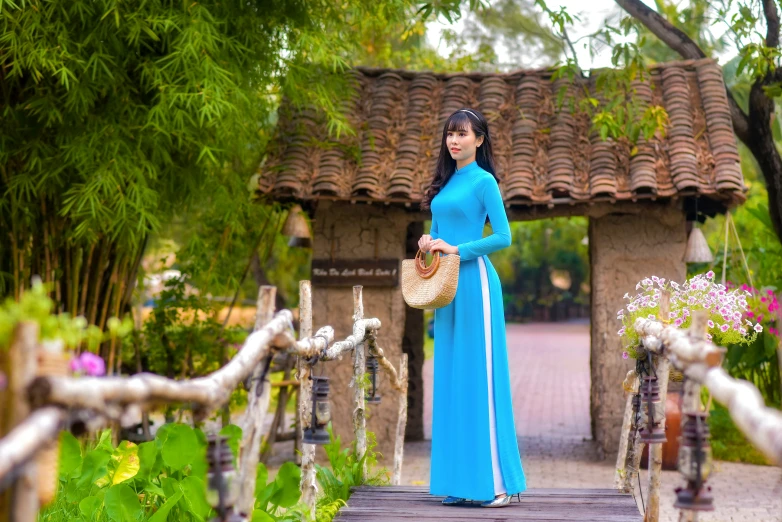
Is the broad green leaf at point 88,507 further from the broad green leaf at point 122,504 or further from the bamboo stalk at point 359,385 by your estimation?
the bamboo stalk at point 359,385

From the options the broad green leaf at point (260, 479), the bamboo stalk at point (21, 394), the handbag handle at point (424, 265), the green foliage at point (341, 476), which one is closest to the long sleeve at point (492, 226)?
the handbag handle at point (424, 265)

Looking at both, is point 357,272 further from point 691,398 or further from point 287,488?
point 691,398

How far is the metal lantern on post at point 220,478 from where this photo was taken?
8.15 feet

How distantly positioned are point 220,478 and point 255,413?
1.63 feet

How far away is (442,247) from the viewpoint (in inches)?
171

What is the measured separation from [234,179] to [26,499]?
633 centimetres

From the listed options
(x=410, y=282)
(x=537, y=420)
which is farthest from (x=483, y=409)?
(x=537, y=420)

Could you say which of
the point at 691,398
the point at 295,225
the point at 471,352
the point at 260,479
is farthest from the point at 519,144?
the point at 691,398

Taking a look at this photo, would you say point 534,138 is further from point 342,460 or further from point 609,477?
point 342,460

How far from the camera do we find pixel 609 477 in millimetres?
7703

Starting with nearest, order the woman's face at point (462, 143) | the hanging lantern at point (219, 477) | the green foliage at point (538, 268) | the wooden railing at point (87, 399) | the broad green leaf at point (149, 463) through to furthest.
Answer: the wooden railing at point (87, 399) < the hanging lantern at point (219, 477) < the woman's face at point (462, 143) < the broad green leaf at point (149, 463) < the green foliage at point (538, 268)

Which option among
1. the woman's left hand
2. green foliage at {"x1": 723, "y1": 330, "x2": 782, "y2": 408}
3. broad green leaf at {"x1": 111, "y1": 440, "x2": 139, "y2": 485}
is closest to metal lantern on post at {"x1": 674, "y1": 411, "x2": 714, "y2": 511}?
the woman's left hand

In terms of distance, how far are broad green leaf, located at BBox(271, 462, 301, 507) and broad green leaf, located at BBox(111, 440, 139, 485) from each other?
79cm

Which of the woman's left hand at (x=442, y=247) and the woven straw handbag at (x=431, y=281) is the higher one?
the woman's left hand at (x=442, y=247)
